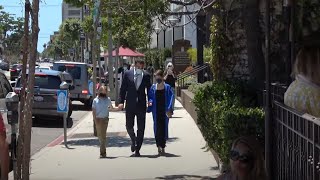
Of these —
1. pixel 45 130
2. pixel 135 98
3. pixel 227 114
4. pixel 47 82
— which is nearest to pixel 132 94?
pixel 135 98

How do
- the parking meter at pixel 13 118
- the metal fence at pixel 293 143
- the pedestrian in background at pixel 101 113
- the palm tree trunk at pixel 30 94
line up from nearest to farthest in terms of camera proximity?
the metal fence at pixel 293 143 < the palm tree trunk at pixel 30 94 < the parking meter at pixel 13 118 < the pedestrian in background at pixel 101 113

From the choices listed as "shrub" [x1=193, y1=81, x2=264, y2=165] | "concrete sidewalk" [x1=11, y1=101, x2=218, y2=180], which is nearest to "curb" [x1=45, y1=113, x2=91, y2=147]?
"concrete sidewalk" [x1=11, y1=101, x2=218, y2=180]

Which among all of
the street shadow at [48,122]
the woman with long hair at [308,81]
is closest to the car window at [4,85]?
the woman with long hair at [308,81]

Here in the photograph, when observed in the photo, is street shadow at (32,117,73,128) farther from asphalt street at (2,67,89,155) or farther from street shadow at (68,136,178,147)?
street shadow at (68,136,178,147)

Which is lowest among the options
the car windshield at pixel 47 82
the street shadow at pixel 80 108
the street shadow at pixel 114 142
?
the street shadow at pixel 80 108

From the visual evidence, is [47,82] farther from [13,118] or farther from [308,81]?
[308,81]

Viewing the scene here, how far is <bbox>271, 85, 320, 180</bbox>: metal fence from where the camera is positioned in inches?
184

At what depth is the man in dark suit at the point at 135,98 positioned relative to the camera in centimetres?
1229

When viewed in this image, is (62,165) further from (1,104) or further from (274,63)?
(274,63)

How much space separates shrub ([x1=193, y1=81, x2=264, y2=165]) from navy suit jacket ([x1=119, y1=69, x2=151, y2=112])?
153 centimetres

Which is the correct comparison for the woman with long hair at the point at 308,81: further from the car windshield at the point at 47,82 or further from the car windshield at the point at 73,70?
the car windshield at the point at 73,70

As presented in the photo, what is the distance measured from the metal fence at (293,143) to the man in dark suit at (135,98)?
5.29m

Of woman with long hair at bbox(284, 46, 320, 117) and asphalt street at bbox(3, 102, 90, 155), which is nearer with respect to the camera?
woman with long hair at bbox(284, 46, 320, 117)

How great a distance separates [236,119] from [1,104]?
14.3ft
